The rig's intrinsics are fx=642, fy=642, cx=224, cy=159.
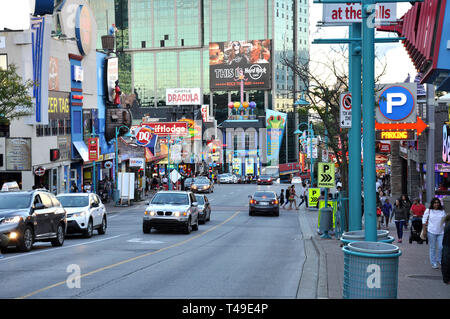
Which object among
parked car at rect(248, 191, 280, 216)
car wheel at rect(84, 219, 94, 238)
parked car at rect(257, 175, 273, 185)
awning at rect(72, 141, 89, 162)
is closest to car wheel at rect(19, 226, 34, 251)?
car wheel at rect(84, 219, 94, 238)

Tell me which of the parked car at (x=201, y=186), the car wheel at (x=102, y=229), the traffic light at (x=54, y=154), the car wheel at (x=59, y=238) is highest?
the traffic light at (x=54, y=154)

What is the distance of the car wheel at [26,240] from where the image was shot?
1780cm

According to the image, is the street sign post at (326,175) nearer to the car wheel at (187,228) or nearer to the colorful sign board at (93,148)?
the car wheel at (187,228)

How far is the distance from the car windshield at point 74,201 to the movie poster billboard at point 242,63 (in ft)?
431

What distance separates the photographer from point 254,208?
40.4m

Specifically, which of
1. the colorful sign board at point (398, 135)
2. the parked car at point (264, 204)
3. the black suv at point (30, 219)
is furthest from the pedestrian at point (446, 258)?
the parked car at point (264, 204)

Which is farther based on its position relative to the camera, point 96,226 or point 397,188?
point 397,188

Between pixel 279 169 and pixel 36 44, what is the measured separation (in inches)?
3881

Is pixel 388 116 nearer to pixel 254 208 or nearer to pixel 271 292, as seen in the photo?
pixel 254 208

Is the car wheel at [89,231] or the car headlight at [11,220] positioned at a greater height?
the car headlight at [11,220]

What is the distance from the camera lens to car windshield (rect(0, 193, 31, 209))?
1841 cm

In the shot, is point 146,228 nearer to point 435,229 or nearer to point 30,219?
point 30,219

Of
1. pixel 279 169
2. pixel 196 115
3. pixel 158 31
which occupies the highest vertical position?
pixel 158 31
